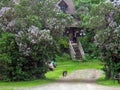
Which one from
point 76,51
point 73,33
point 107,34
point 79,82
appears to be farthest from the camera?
point 73,33

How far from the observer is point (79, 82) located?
1361 inches

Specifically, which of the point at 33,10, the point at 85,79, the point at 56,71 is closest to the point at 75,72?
the point at 56,71

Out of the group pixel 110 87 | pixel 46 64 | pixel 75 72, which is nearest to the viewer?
pixel 110 87

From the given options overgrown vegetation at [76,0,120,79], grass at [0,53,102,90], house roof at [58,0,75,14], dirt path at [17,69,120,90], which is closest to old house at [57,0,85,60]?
house roof at [58,0,75,14]

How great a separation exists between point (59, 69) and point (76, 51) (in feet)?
39.5

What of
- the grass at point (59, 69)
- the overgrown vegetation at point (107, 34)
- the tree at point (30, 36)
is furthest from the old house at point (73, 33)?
the overgrown vegetation at point (107, 34)

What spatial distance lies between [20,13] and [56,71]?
968 centimetres

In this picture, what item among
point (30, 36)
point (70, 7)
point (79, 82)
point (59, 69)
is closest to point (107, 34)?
point (79, 82)

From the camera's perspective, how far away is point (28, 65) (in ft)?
120

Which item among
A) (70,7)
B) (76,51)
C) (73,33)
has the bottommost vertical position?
(76,51)

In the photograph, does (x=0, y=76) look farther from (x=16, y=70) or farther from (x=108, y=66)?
(x=108, y=66)

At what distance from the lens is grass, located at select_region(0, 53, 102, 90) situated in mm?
33188

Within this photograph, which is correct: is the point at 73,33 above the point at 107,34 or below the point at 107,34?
below

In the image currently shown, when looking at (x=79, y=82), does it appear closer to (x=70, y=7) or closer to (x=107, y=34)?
(x=107, y=34)
